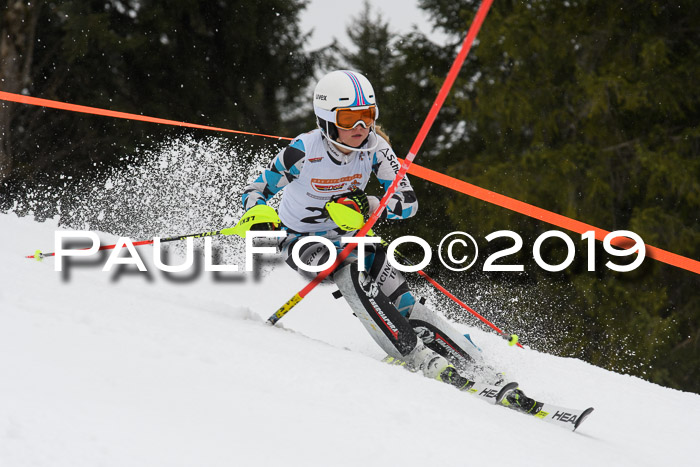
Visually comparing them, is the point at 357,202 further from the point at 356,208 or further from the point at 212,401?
the point at 212,401

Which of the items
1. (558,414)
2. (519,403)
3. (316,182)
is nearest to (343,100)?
(316,182)

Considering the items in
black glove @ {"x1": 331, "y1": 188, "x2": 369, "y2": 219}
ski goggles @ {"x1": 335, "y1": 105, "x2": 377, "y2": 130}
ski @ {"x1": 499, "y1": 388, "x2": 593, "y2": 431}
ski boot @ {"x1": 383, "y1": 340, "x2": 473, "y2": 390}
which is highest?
ski goggles @ {"x1": 335, "y1": 105, "x2": 377, "y2": 130}

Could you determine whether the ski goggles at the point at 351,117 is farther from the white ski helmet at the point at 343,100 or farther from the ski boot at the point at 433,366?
the ski boot at the point at 433,366

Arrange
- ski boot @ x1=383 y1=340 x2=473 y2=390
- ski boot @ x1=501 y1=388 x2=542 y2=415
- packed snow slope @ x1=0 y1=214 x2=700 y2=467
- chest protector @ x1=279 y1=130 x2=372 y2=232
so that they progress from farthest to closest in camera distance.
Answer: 1. chest protector @ x1=279 y1=130 x2=372 y2=232
2. ski boot @ x1=383 y1=340 x2=473 y2=390
3. ski boot @ x1=501 y1=388 x2=542 y2=415
4. packed snow slope @ x1=0 y1=214 x2=700 y2=467

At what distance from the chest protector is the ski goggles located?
21cm

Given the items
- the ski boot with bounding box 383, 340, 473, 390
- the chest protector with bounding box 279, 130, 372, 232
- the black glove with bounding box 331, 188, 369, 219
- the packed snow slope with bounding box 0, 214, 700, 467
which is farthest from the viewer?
the chest protector with bounding box 279, 130, 372, 232

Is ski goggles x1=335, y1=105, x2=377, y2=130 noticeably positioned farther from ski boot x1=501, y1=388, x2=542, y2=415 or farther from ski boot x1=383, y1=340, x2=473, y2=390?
ski boot x1=501, y1=388, x2=542, y2=415

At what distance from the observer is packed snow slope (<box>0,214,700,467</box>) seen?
191cm

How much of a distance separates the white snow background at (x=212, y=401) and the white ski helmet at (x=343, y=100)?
1.13m

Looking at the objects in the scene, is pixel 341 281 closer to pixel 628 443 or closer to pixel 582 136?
pixel 628 443

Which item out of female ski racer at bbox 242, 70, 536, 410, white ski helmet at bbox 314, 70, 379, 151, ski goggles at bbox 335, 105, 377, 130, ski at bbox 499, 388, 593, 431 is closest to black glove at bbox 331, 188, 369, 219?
female ski racer at bbox 242, 70, 536, 410

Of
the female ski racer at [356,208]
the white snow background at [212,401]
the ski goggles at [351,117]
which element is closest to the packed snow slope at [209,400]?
the white snow background at [212,401]

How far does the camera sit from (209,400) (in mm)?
2273

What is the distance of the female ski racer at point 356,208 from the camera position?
3766 mm
